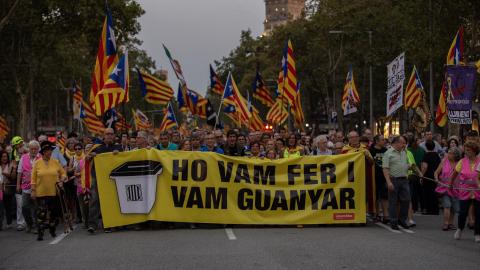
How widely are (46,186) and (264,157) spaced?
4.19 meters

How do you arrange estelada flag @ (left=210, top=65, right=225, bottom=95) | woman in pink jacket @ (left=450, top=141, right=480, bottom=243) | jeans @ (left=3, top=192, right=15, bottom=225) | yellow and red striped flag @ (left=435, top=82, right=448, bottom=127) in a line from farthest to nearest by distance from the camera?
estelada flag @ (left=210, top=65, right=225, bottom=95), yellow and red striped flag @ (left=435, top=82, right=448, bottom=127), jeans @ (left=3, top=192, right=15, bottom=225), woman in pink jacket @ (left=450, top=141, right=480, bottom=243)

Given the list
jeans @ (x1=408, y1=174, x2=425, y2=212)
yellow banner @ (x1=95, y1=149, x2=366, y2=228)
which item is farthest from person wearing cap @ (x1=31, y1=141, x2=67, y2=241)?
jeans @ (x1=408, y1=174, x2=425, y2=212)

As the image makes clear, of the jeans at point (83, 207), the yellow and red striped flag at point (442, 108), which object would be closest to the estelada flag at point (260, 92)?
the yellow and red striped flag at point (442, 108)

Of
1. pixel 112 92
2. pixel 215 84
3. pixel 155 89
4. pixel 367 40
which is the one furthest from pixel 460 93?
pixel 367 40

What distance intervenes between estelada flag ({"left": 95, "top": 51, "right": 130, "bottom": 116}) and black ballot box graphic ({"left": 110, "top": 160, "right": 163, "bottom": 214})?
10.5 ft

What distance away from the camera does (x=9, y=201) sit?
17.1 metres

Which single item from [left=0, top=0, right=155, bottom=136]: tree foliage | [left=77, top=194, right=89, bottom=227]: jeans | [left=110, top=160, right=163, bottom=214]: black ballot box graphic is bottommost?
[left=77, top=194, right=89, bottom=227]: jeans

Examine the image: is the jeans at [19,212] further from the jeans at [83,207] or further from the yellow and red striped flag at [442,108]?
the yellow and red striped flag at [442,108]

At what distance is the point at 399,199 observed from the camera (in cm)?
1479

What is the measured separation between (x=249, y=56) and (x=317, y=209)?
221 feet

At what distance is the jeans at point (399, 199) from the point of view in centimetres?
1459

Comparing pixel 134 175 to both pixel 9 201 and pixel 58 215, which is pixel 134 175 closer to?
pixel 58 215

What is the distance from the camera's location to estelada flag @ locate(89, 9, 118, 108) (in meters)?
18.8

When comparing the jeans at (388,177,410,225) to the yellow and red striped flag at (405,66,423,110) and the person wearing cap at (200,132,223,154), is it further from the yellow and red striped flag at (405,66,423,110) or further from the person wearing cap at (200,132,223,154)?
the yellow and red striped flag at (405,66,423,110)
